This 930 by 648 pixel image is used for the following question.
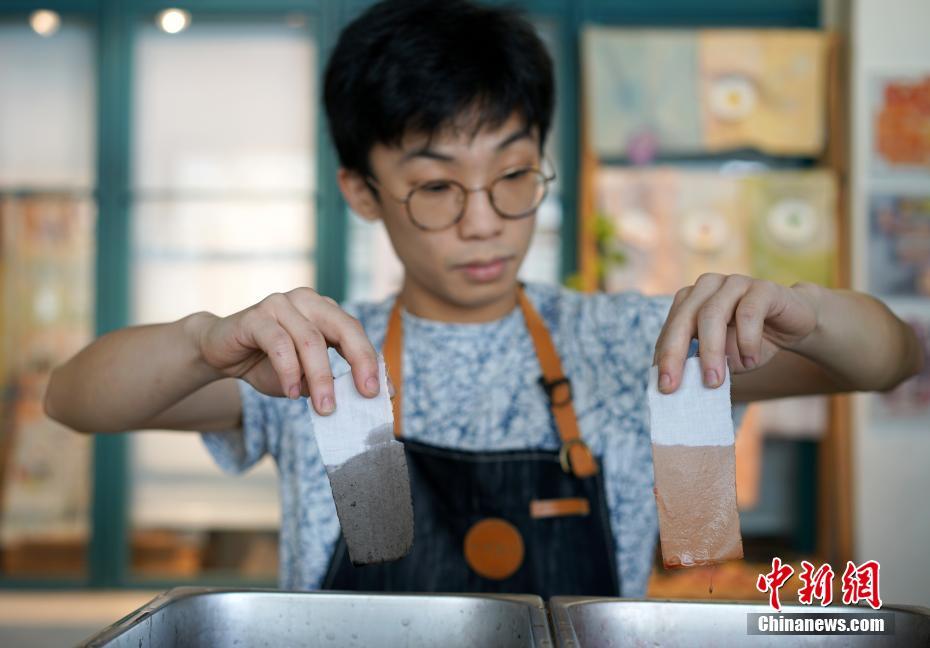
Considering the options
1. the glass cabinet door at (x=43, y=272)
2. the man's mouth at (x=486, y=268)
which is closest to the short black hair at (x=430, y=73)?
the man's mouth at (x=486, y=268)

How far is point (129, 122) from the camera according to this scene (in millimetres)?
3266

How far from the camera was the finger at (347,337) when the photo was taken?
0.85 metres

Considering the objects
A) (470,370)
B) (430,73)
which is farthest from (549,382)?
(430,73)

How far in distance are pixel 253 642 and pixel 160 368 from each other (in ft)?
1.10

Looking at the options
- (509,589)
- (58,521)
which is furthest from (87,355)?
(58,521)

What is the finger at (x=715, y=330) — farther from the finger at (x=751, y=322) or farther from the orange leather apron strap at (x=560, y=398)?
the orange leather apron strap at (x=560, y=398)

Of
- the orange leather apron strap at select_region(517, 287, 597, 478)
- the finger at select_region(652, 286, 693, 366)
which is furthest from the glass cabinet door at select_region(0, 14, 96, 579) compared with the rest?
the finger at select_region(652, 286, 693, 366)

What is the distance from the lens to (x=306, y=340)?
2.81 feet

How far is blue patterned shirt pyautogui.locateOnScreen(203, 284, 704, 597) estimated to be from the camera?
4.26ft

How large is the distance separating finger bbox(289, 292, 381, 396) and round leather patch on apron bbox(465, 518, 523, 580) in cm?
45

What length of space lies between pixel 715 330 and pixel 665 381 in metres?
0.07

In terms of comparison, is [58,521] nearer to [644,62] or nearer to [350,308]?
[350,308]

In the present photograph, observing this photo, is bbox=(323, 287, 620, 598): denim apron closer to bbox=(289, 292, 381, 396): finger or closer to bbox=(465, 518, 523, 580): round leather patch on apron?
bbox=(465, 518, 523, 580): round leather patch on apron

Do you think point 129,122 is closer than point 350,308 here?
No
